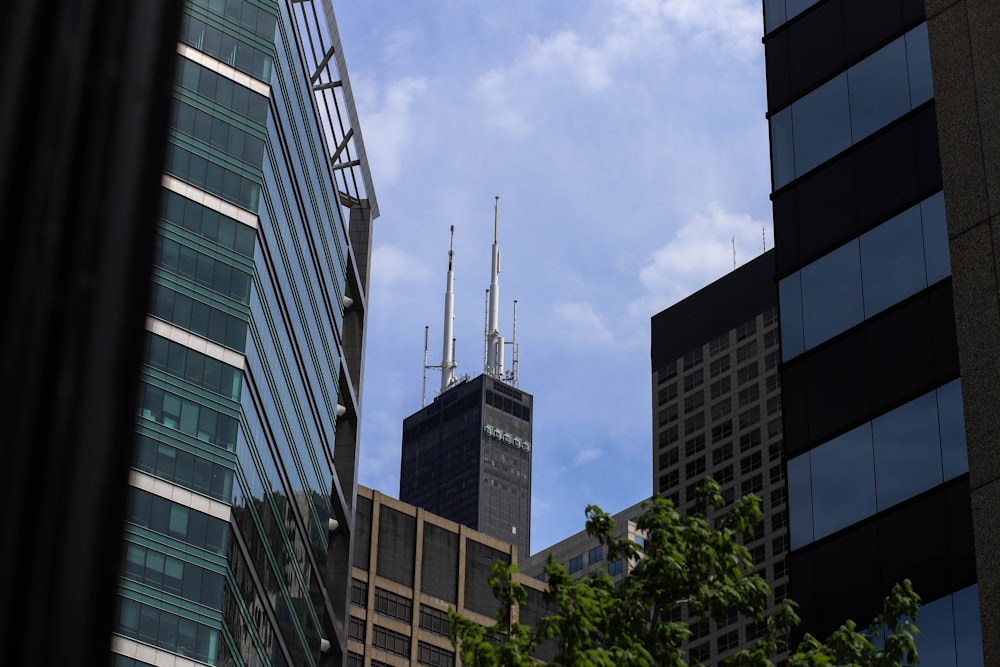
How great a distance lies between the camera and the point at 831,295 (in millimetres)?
32656

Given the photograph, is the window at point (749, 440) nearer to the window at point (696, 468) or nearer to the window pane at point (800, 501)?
the window at point (696, 468)

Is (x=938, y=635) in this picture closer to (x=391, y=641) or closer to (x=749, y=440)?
(x=391, y=641)

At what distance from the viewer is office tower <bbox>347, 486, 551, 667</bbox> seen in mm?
156750

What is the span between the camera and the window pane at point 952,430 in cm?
2778

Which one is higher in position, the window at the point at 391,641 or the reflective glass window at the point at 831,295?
the window at the point at 391,641

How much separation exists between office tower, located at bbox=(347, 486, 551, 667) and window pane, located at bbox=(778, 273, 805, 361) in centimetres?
12181

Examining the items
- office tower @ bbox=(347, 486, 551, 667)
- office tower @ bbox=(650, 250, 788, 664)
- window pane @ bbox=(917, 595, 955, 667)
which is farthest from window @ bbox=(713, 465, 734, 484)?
window pane @ bbox=(917, 595, 955, 667)

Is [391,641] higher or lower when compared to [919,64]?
higher

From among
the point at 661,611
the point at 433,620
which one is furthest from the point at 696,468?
the point at 661,611

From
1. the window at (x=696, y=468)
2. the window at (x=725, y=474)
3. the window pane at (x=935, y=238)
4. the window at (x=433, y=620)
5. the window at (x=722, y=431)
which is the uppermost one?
the window at (x=722, y=431)

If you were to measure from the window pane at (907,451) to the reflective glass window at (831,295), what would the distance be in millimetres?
2721

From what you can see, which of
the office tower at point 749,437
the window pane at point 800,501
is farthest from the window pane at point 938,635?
the office tower at point 749,437

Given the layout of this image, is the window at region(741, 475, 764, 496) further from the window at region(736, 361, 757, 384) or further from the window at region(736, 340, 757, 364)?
the window at region(736, 340, 757, 364)

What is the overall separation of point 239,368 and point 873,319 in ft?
144
